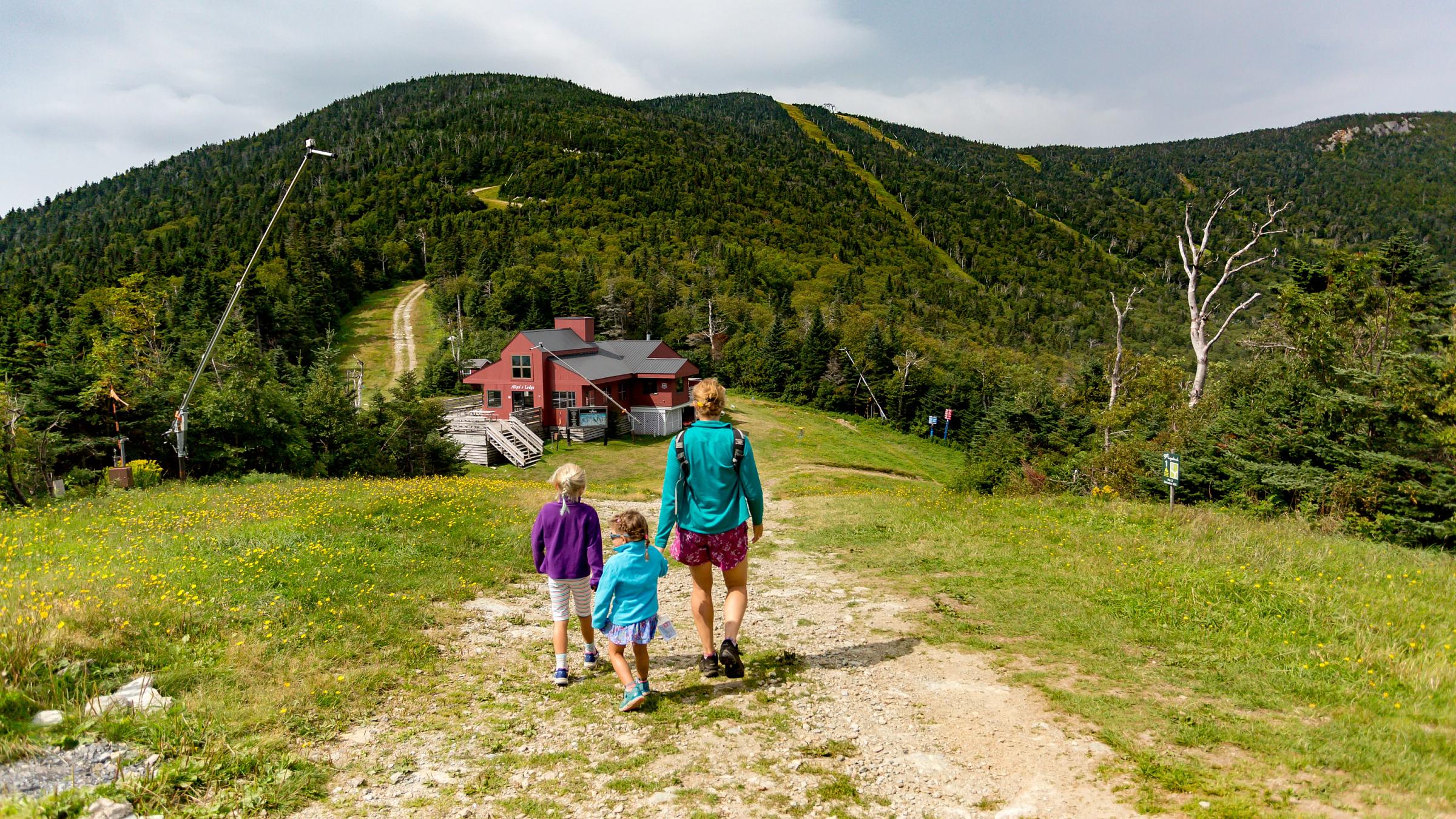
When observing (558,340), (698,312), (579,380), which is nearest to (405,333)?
(698,312)

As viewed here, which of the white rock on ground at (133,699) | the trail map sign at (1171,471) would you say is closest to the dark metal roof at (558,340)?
the trail map sign at (1171,471)

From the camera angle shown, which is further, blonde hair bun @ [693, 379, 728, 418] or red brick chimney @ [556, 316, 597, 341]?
red brick chimney @ [556, 316, 597, 341]

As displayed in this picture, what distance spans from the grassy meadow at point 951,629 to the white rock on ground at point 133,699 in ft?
Result: 0.39

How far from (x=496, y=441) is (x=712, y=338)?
4131cm

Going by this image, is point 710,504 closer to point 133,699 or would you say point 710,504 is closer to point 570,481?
point 570,481

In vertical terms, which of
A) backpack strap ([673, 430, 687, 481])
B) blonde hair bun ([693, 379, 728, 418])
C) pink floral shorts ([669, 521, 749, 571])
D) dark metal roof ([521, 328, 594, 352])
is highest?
dark metal roof ([521, 328, 594, 352])

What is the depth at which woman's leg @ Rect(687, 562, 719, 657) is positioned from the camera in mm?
6566

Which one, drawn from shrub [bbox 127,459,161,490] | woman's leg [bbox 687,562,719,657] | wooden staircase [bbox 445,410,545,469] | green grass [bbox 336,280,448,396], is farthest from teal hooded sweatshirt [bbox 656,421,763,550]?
green grass [bbox 336,280,448,396]

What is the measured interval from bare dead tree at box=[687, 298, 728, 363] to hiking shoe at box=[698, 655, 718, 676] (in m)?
73.8

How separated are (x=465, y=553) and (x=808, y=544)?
672 cm

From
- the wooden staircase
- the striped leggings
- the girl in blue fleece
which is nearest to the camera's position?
the girl in blue fleece

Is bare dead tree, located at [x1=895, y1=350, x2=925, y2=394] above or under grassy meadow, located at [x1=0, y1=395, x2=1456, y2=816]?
above

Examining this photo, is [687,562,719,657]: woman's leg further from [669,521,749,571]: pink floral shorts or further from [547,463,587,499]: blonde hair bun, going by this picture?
[547,463,587,499]: blonde hair bun

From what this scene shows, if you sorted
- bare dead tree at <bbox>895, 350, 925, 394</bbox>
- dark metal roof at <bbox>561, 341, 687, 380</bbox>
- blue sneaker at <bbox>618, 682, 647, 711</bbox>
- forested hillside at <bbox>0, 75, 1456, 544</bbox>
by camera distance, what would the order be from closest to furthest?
blue sneaker at <bbox>618, 682, 647, 711</bbox>
forested hillside at <bbox>0, 75, 1456, 544</bbox>
dark metal roof at <bbox>561, 341, 687, 380</bbox>
bare dead tree at <bbox>895, 350, 925, 394</bbox>
